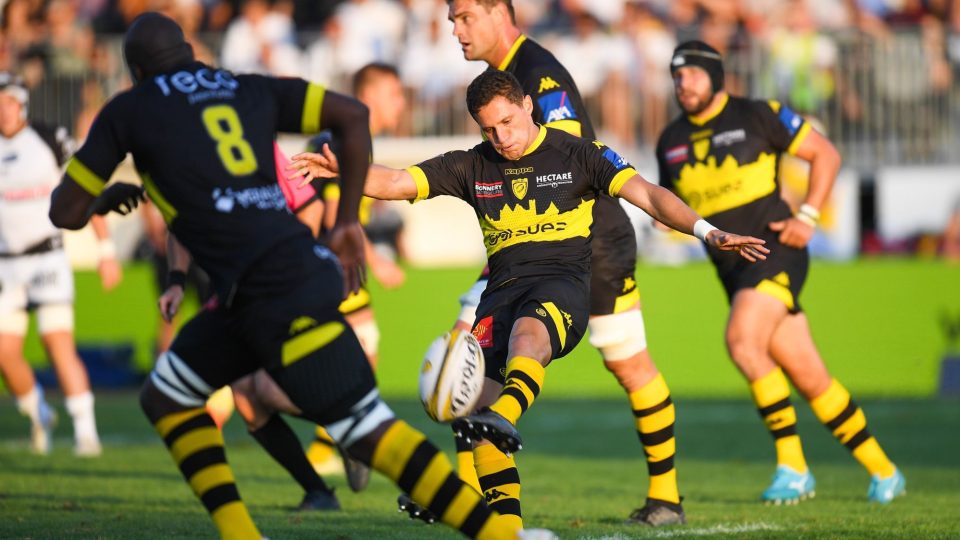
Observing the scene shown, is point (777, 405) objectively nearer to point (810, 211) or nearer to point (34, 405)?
point (810, 211)

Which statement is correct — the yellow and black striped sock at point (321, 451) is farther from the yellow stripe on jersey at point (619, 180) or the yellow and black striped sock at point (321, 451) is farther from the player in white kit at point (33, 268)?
the yellow stripe on jersey at point (619, 180)

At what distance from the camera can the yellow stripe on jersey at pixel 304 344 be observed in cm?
508

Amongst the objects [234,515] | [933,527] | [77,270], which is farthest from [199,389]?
[77,270]

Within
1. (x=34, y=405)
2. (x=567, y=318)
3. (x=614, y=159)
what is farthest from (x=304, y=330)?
(x=34, y=405)

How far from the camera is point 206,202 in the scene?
5.16m

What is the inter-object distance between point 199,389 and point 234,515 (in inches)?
20.9

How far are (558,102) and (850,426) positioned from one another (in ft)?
10.5

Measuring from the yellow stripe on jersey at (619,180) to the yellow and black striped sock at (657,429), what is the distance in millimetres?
1707

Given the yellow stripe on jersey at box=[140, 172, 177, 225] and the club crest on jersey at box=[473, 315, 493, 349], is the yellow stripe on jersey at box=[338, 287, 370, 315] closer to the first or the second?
the club crest on jersey at box=[473, 315, 493, 349]

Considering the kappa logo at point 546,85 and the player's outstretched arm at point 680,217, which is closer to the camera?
the player's outstretched arm at point 680,217

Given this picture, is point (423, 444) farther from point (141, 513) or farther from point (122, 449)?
point (122, 449)

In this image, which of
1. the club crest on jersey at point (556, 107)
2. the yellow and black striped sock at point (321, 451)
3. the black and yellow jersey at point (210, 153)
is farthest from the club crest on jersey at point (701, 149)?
the black and yellow jersey at point (210, 153)

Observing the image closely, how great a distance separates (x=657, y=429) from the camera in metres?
7.70

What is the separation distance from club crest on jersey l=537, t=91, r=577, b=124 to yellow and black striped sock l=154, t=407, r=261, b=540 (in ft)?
8.71
